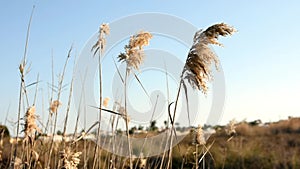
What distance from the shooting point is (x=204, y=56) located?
2.01 m

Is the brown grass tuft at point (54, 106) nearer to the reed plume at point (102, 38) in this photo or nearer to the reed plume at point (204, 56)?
the reed plume at point (102, 38)

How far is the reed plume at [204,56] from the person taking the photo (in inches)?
79.1

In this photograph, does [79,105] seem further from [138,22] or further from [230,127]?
[230,127]

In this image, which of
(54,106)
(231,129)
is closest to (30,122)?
(54,106)

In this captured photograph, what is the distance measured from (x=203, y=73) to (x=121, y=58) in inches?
18.4

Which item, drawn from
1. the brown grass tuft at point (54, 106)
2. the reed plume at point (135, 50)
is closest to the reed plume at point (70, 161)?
the reed plume at point (135, 50)

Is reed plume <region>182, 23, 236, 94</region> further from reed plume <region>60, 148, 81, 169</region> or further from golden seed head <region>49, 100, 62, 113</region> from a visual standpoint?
golden seed head <region>49, 100, 62, 113</region>

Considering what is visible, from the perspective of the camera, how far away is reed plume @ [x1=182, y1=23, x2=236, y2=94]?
6.59 feet

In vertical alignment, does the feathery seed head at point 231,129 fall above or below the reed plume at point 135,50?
below

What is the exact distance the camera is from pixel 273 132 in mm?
18969

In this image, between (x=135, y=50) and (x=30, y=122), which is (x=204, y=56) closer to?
(x=135, y=50)

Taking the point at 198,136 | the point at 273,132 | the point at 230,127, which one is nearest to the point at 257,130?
the point at 273,132

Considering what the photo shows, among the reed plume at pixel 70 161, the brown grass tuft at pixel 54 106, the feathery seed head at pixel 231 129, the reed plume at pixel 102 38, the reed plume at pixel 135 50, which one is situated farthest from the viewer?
the feathery seed head at pixel 231 129

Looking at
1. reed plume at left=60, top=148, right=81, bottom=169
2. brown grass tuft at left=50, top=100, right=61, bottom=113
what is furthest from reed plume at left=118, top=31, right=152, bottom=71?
brown grass tuft at left=50, top=100, right=61, bottom=113
